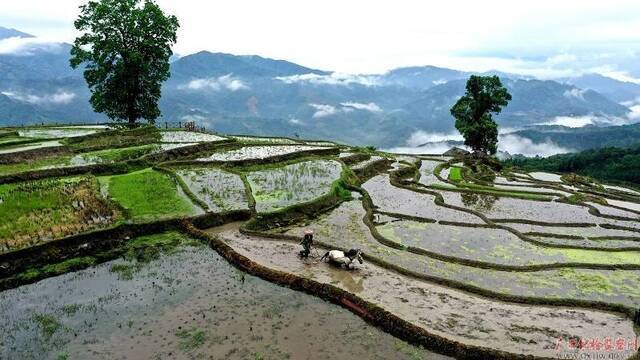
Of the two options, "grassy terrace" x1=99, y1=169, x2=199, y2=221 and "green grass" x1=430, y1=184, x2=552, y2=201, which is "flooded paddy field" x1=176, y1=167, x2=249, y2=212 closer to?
"grassy terrace" x1=99, y1=169, x2=199, y2=221

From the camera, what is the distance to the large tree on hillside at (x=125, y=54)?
44156 millimetres

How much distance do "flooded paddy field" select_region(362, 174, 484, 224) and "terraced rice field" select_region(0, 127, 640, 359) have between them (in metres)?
0.20

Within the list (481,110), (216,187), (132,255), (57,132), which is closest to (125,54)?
(57,132)

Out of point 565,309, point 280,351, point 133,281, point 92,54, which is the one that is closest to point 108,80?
point 92,54

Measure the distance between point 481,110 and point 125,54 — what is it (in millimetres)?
40608

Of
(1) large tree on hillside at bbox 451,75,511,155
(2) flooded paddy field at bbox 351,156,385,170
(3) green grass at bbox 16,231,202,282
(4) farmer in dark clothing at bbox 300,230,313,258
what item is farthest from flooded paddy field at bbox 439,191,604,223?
(1) large tree on hillside at bbox 451,75,511,155

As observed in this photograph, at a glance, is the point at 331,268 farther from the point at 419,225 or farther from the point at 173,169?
the point at 173,169

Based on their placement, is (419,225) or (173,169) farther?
(173,169)

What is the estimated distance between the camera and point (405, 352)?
44.1ft

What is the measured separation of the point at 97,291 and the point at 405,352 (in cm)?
1076

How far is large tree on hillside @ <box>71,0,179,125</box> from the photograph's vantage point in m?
44.2

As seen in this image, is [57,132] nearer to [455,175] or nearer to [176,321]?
[176,321]

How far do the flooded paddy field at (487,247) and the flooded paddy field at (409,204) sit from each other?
2182mm

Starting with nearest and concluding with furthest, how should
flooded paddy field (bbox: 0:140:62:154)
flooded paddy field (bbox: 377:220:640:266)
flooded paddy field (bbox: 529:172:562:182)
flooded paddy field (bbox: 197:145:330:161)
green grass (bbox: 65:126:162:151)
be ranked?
flooded paddy field (bbox: 377:220:640:266), flooded paddy field (bbox: 0:140:62:154), green grass (bbox: 65:126:162:151), flooded paddy field (bbox: 197:145:330:161), flooded paddy field (bbox: 529:172:562:182)
